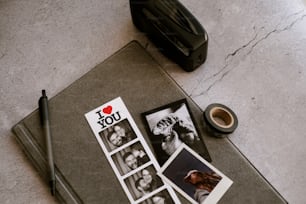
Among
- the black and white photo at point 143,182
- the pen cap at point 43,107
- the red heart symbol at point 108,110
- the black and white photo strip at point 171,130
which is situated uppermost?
the pen cap at point 43,107

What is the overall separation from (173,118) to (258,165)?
20cm

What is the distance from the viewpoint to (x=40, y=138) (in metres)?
0.82

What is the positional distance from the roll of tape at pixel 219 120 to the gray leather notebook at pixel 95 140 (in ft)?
0.07

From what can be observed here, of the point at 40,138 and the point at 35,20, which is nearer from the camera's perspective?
the point at 40,138

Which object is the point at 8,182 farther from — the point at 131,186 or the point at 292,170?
the point at 292,170

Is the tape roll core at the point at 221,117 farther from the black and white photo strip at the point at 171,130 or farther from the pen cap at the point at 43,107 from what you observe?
the pen cap at the point at 43,107

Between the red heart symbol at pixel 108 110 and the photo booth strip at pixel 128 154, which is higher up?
the red heart symbol at pixel 108 110

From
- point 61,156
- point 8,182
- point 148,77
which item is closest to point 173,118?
point 148,77

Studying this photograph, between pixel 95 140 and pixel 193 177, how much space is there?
222 mm

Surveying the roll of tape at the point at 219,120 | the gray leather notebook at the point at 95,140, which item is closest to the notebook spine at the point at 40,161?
the gray leather notebook at the point at 95,140

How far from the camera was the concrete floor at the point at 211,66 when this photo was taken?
31.2 inches

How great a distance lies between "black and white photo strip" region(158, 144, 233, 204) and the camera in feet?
2.46

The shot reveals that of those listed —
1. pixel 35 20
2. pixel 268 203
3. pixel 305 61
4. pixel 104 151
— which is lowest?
pixel 268 203

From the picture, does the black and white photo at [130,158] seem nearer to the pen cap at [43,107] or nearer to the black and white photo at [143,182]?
the black and white photo at [143,182]
